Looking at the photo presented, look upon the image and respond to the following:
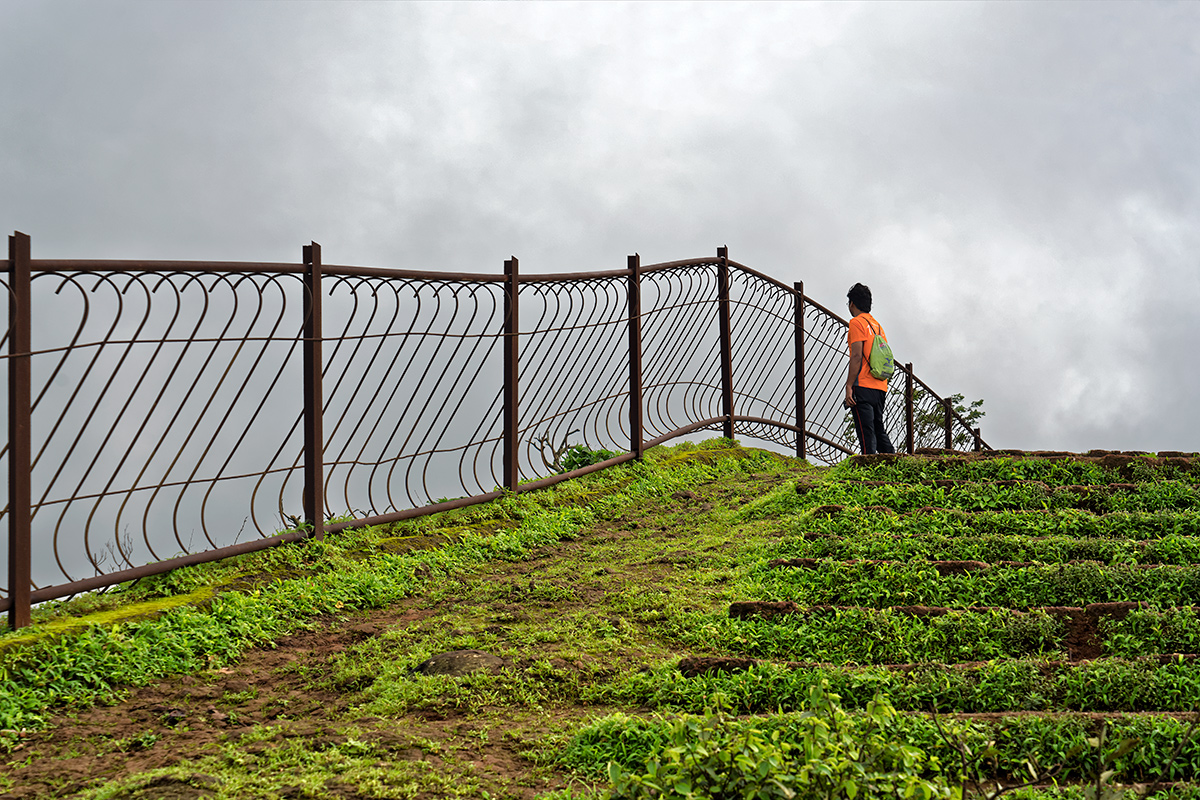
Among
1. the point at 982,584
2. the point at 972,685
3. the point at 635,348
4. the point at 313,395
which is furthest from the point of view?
the point at 635,348

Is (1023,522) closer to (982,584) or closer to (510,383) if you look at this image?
(982,584)

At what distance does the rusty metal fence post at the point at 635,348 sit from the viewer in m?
8.78

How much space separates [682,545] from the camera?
250 inches

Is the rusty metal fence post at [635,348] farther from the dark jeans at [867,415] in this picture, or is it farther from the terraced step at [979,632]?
the terraced step at [979,632]

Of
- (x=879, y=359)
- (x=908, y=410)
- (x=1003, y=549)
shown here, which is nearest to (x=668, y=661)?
(x=1003, y=549)

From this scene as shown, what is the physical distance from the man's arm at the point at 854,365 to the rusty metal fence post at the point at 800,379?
248cm

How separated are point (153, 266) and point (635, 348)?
461 centimetres

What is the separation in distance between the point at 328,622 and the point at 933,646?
125 inches

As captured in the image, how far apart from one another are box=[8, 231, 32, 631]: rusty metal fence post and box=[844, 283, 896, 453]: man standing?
6.88m

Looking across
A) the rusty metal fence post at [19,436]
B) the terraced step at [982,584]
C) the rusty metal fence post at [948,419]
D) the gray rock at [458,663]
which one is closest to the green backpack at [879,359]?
the terraced step at [982,584]

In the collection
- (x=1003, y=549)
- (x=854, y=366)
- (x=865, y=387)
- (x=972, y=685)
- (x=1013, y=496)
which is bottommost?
(x=972, y=685)

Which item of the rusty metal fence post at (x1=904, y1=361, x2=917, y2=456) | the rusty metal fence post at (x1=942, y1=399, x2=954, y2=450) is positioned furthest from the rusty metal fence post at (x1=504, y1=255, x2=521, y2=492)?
the rusty metal fence post at (x1=942, y1=399, x2=954, y2=450)

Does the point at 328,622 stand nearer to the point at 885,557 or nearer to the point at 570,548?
the point at 570,548

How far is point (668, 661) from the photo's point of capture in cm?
393
